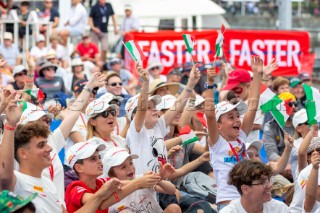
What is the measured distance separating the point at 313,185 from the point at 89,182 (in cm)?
193

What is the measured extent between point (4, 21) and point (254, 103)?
36.5 feet

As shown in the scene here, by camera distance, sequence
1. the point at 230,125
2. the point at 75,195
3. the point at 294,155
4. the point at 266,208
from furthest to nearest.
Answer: the point at 294,155
the point at 230,125
the point at 75,195
the point at 266,208

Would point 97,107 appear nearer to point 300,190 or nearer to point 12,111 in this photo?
point 300,190

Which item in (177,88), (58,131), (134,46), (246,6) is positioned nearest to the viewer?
(58,131)

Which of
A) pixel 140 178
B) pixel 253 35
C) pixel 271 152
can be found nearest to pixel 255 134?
pixel 271 152

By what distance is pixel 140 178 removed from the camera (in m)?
8.48

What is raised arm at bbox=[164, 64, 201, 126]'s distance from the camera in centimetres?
1097

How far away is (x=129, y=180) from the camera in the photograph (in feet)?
28.8

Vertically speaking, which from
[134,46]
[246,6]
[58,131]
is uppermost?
[134,46]

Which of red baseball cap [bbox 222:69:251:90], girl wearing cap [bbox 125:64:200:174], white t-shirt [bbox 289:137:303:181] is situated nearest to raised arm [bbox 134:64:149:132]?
girl wearing cap [bbox 125:64:200:174]

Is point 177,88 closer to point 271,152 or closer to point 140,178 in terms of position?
point 271,152

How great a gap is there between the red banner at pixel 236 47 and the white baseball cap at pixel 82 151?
10594mm

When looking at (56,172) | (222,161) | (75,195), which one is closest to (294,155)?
(222,161)

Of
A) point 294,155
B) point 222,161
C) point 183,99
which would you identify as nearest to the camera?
point 222,161
